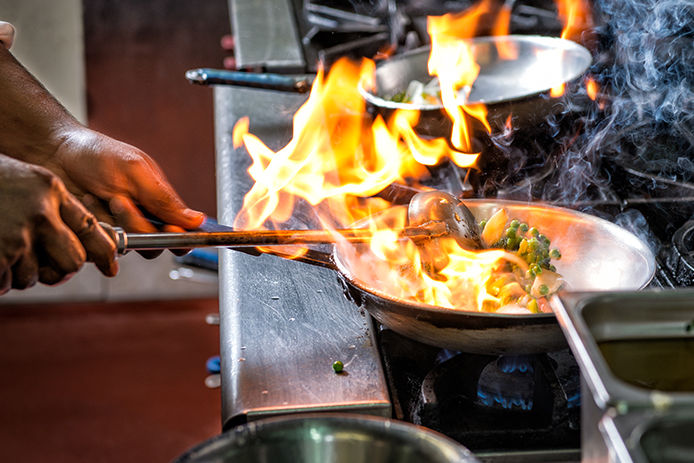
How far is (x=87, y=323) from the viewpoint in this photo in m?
4.37

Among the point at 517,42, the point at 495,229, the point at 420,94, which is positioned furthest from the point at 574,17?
the point at 495,229

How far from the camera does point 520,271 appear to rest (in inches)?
53.6

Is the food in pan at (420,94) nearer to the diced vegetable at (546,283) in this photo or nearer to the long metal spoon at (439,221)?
the long metal spoon at (439,221)

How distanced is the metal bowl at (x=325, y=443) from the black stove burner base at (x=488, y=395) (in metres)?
0.31

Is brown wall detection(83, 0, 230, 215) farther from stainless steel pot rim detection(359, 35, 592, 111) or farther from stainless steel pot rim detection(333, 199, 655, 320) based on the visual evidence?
stainless steel pot rim detection(333, 199, 655, 320)

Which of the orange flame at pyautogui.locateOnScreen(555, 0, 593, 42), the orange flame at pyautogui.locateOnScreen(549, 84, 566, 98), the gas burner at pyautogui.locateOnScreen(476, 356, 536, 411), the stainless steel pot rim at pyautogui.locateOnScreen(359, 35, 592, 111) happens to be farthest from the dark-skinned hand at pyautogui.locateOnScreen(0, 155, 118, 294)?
the orange flame at pyautogui.locateOnScreen(555, 0, 593, 42)

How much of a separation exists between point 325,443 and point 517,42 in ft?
5.88

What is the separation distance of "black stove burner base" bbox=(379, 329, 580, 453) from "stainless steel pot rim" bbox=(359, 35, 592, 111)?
0.77 m

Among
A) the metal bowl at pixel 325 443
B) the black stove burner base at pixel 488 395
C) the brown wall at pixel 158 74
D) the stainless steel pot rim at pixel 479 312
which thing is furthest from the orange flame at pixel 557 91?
the brown wall at pixel 158 74

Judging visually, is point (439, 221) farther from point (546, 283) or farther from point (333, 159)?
point (333, 159)

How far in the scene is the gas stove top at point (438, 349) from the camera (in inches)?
46.9

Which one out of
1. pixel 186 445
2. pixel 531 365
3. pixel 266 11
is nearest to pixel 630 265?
pixel 531 365

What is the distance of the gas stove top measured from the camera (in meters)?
1.19

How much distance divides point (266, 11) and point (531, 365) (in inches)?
93.0
